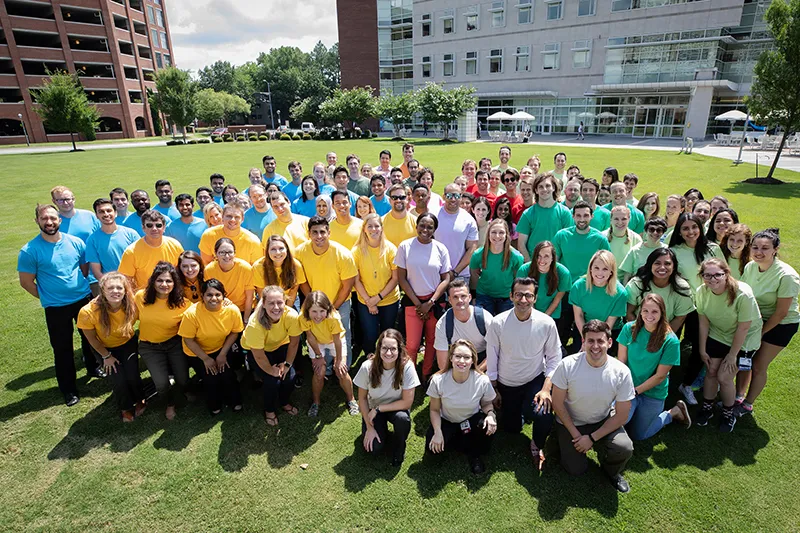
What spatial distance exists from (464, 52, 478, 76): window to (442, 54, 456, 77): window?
5.31 ft

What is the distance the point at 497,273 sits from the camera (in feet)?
18.0

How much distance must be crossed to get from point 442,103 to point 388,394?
121 feet

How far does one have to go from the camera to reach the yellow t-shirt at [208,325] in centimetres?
488

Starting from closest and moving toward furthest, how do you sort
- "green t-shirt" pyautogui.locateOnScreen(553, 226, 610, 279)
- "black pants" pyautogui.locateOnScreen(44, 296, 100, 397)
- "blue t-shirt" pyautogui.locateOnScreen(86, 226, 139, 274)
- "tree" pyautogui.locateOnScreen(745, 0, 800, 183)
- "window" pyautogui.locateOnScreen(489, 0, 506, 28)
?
"black pants" pyautogui.locateOnScreen(44, 296, 100, 397) < "green t-shirt" pyautogui.locateOnScreen(553, 226, 610, 279) < "blue t-shirt" pyautogui.locateOnScreen(86, 226, 139, 274) < "tree" pyautogui.locateOnScreen(745, 0, 800, 183) < "window" pyautogui.locateOnScreen(489, 0, 506, 28)

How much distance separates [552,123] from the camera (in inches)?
1734

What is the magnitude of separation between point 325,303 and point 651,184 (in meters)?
16.4

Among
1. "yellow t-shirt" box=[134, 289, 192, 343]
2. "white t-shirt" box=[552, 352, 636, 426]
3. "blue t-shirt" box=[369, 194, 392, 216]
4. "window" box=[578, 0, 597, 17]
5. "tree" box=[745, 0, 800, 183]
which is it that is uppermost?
"window" box=[578, 0, 597, 17]

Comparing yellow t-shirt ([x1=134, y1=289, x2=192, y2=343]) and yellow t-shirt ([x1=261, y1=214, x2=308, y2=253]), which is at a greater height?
yellow t-shirt ([x1=261, y1=214, x2=308, y2=253])

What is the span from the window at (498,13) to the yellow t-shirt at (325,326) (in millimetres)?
47619

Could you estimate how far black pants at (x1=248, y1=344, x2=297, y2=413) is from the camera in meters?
4.94

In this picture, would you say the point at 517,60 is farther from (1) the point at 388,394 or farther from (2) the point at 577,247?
(1) the point at 388,394

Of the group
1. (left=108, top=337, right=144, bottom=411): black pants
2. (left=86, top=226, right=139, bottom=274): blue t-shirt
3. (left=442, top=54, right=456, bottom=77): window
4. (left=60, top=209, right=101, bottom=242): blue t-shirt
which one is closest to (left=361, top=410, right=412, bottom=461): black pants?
(left=108, top=337, right=144, bottom=411): black pants

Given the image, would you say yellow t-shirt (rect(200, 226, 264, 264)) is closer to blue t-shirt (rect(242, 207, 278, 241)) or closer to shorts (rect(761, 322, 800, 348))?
blue t-shirt (rect(242, 207, 278, 241))

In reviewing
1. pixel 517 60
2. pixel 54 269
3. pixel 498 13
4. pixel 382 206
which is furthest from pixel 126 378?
pixel 498 13
